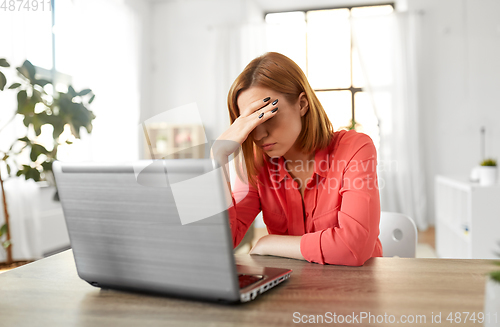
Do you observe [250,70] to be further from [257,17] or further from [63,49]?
[257,17]

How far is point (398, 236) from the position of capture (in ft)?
3.97

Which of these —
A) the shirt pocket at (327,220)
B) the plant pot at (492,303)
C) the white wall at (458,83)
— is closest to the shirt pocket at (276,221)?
the shirt pocket at (327,220)

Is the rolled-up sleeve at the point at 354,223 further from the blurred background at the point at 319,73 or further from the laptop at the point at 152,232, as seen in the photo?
the blurred background at the point at 319,73

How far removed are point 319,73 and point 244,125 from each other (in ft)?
14.1

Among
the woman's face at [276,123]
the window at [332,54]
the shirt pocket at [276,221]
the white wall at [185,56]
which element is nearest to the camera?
the woman's face at [276,123]

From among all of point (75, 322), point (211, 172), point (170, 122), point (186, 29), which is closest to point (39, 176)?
point (75, 322)

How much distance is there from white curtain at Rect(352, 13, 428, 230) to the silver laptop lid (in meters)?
4.44

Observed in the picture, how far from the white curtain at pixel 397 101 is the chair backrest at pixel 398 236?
143 inches

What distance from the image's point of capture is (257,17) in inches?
204

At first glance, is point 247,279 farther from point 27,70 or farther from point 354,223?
point 27,70

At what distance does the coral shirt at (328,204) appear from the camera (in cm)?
85

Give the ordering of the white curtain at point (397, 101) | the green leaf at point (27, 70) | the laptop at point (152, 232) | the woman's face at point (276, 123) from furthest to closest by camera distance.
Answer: the white curtain at point (397, 101)
the green leaf at point (27, 70)
the woman's face at point (276, 123)
the laptop at point (152, 232)

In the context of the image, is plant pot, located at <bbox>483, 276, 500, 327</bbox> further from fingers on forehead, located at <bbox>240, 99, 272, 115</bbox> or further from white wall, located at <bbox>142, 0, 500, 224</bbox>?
white wall, located at <bbox>142, 0, 500, 224</bbox>

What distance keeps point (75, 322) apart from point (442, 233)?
11.2 ft
